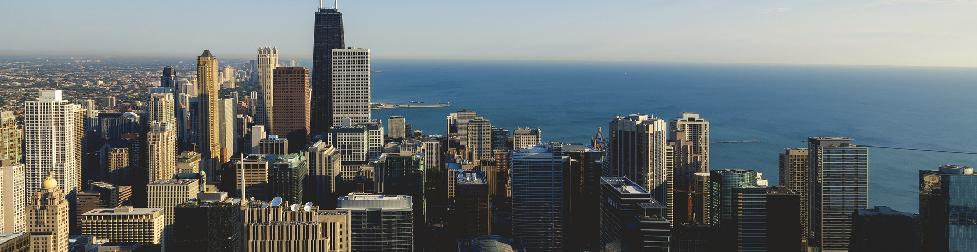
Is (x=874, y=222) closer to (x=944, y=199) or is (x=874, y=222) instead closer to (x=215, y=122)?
(x=944, y=199)

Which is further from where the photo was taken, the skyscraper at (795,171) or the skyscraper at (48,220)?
the skyscraper at (795,171)

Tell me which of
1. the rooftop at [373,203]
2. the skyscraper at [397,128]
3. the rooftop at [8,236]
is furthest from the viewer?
the skyscraper at [397,128]

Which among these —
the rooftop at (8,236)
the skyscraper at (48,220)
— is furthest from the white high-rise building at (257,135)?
the rooftop at (8,236)

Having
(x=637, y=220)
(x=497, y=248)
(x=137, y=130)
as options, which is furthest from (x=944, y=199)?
(x=137, y=130)

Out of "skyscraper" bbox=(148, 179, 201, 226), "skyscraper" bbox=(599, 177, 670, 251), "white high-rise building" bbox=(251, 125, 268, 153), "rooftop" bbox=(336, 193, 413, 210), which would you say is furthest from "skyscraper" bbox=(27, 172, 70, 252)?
"white high-rise building" bbox=(251, 125, 268, 153)

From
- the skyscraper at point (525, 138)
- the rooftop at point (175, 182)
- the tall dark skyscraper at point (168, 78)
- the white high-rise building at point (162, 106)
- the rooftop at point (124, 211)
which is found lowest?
the rooftop at point (124, 211)

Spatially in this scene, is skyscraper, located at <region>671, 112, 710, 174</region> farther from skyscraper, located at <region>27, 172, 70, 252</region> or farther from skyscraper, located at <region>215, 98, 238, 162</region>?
skyscraper, located at <region>27, 172, 70, 252</region>

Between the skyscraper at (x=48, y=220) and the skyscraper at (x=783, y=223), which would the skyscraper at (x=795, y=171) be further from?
the skyscraper at (x=48, y=220)
